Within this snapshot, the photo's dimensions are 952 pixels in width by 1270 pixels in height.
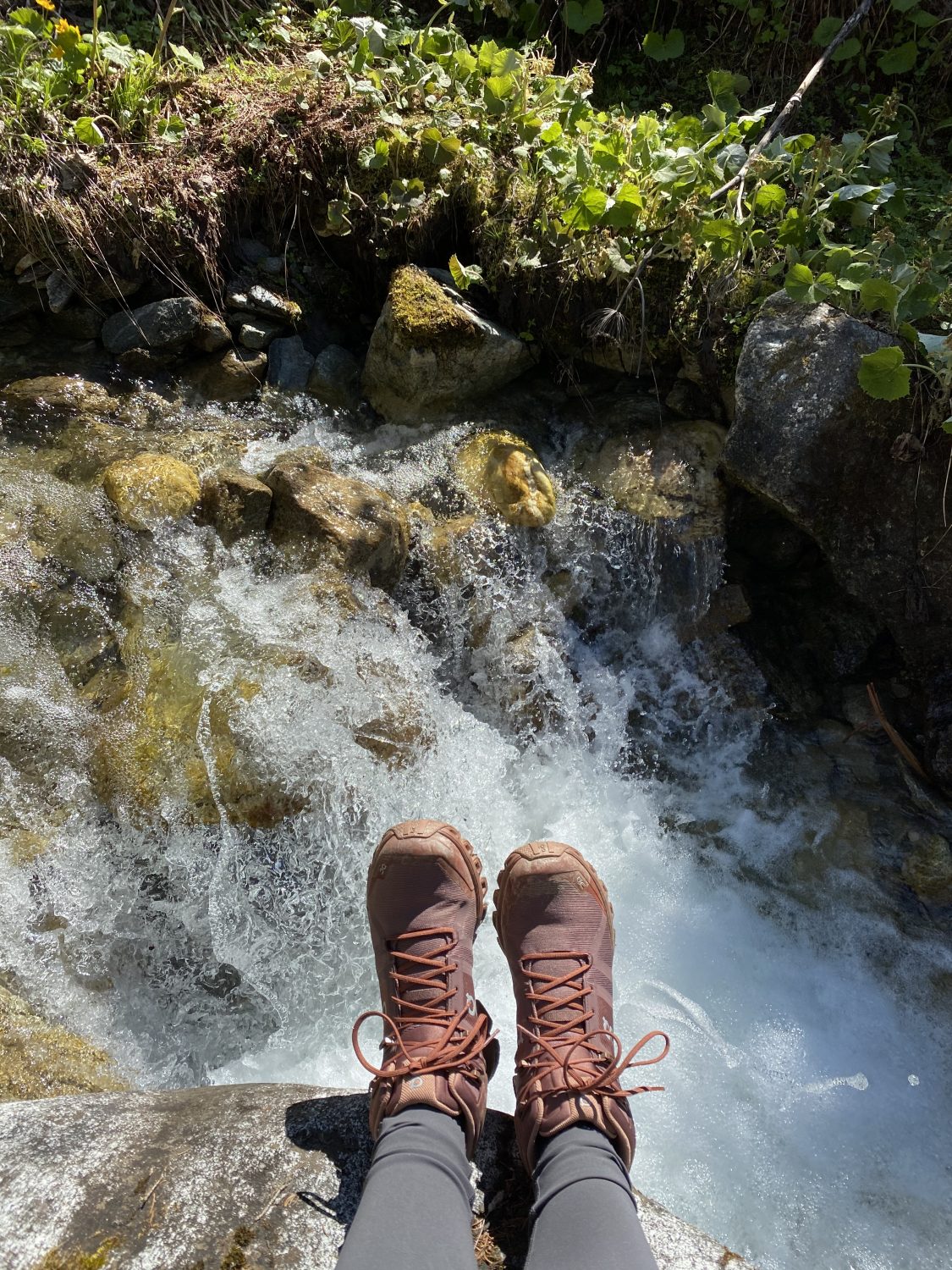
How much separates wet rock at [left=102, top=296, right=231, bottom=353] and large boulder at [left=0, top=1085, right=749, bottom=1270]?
2868 millimetres

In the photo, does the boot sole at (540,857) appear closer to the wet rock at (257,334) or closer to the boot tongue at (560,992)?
the boot tongue at (560,992)

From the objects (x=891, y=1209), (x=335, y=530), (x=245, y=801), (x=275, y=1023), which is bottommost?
(x=275, y=1023)

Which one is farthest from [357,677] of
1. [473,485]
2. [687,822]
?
[687,822]

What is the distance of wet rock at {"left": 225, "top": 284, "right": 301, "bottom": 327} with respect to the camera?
3529mm

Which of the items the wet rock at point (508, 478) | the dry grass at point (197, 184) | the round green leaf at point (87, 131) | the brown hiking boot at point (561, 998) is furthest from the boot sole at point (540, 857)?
the round green leaf at point (87, 131)

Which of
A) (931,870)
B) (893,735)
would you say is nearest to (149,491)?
(893,735)

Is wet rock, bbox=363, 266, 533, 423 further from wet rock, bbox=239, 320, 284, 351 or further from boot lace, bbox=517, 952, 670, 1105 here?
boot lace, bbox=517, 952, 670, 1105

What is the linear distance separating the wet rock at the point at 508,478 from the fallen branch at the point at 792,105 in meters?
1.22

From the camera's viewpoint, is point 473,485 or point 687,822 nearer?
point 687,822

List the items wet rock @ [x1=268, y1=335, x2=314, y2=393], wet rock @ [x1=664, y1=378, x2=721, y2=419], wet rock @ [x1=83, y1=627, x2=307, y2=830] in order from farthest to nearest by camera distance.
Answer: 1. wet rock @ [x1=268, y1=335, x2=314, y2=393]
2. wet rock @ [x1=664, y1=378, x2=721, y2=419]
3. wet rock @ [x1=83, y1=627, x2=307, y2=830]

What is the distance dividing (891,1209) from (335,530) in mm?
2683

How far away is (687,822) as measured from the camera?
3004 mm

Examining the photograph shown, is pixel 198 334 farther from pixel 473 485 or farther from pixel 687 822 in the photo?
pixel 687 822

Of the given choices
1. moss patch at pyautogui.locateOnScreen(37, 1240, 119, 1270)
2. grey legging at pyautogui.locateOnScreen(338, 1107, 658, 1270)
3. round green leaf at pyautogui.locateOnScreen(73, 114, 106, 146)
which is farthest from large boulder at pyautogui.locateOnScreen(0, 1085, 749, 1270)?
round green leaf at pyautogui.locateOnScreen(73, 114, 106, 146)
